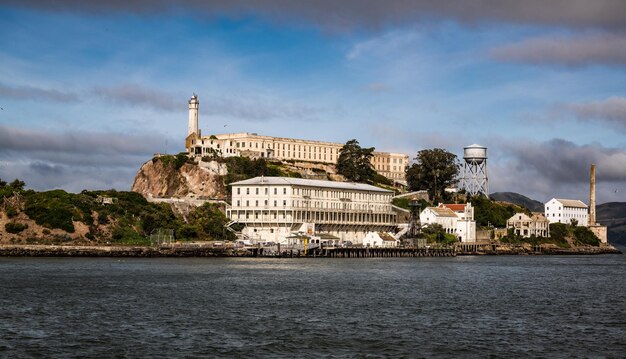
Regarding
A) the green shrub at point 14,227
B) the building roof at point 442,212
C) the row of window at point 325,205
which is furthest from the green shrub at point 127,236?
the building roof at point 442,212

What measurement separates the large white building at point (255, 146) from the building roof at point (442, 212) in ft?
121

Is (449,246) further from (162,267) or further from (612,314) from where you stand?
(612,314)

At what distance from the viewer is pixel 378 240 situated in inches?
5448

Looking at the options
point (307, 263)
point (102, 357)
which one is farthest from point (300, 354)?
point (307, 263)

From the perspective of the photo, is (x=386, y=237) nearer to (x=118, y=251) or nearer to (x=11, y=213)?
(x=118, y=251)

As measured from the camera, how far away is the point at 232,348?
39.8 metres

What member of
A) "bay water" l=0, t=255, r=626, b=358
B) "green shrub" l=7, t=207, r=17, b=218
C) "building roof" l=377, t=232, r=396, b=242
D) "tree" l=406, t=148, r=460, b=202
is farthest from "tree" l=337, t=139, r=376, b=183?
"bay water" l=0, t=255, r=626, b=358

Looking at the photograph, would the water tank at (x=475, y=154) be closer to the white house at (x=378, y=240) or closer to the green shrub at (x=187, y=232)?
the white house at (x=378, y=240)

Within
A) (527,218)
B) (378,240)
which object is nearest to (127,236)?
(378,240)

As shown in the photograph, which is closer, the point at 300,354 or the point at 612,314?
the point at 300,354

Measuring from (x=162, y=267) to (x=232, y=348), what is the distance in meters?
54.4

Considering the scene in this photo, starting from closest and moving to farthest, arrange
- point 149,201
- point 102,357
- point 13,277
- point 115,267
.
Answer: point 102,357, point 13,277, point 115,267, point 149,201

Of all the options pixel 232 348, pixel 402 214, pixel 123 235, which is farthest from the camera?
pixel 402 214

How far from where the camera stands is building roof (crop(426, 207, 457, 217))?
6132 inches
